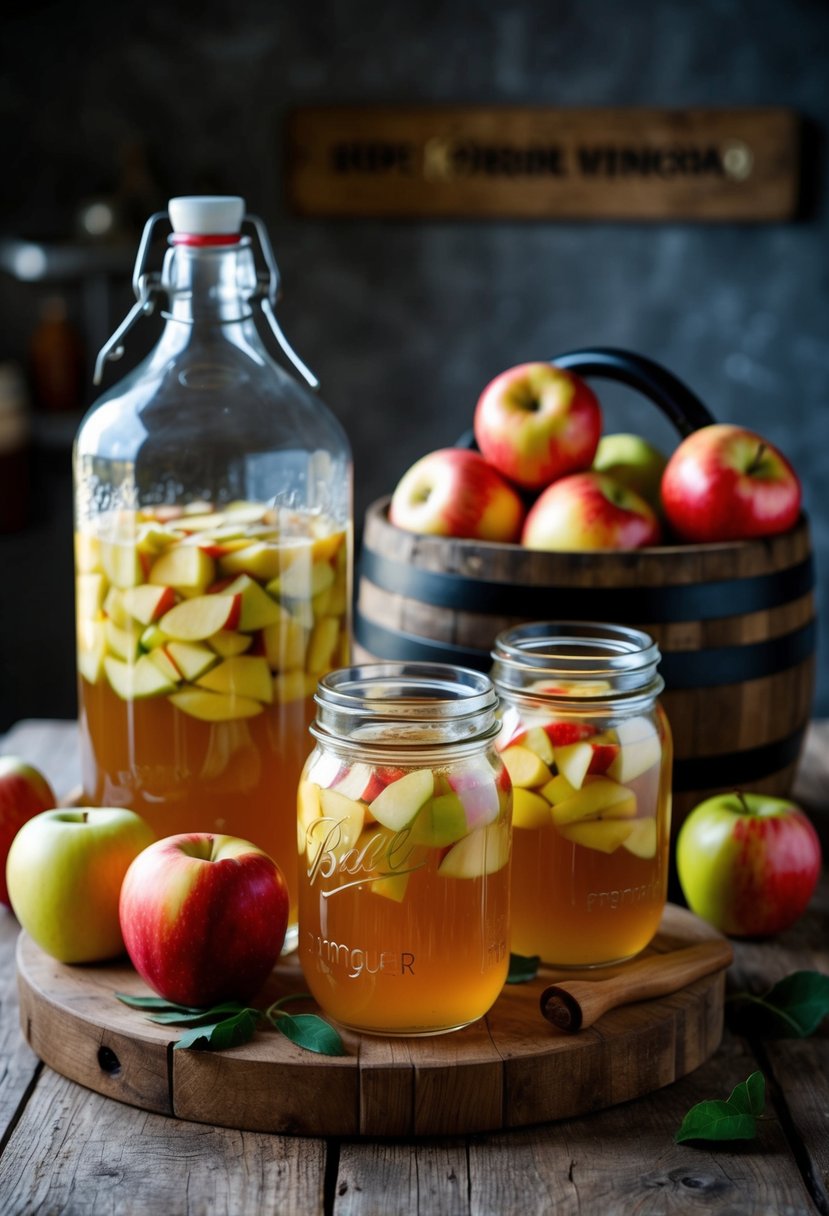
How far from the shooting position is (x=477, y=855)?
0.86m

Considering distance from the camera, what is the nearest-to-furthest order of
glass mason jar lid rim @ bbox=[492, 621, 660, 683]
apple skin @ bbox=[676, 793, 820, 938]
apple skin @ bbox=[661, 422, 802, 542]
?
1. glass mason jar lid rim @ bbox=[492, 621, 660, 683]
2. apple skin @ bbox=[676, 793, 820, 938]
3. apple skin @ bbox=[661, 422, 802, 542]

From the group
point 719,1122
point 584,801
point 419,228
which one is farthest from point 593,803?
point 419,228

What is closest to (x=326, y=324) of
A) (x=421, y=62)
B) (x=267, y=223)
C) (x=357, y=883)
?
(x=267, y=223)

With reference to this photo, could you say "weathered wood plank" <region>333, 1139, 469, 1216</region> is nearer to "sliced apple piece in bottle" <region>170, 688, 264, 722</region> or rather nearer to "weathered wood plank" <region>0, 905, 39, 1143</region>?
"weathered wood plank" <region>0, 905, 39, 1143</region>

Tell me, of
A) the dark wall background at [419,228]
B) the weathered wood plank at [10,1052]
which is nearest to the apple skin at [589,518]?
the weathered wood plank at [10,1052]

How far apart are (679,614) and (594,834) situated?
29cm

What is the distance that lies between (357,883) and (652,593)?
17.0 inches

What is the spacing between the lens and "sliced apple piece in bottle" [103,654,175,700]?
1028 millimetres

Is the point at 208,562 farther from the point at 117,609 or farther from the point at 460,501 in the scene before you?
the point at 460,501

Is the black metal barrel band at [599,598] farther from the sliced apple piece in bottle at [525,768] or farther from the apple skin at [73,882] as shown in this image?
the apple skin at [73,882]

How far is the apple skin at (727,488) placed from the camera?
1.21 m

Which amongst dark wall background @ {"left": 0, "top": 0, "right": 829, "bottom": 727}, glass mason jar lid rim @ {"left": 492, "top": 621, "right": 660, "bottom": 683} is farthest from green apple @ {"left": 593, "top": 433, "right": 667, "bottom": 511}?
dark wall background @ {"left": 0, "top": 0, "right": 829, "bottom": 727}

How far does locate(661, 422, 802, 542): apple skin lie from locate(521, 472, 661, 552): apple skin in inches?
1.3

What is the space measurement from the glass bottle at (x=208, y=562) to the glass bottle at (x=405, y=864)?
0.15 m
